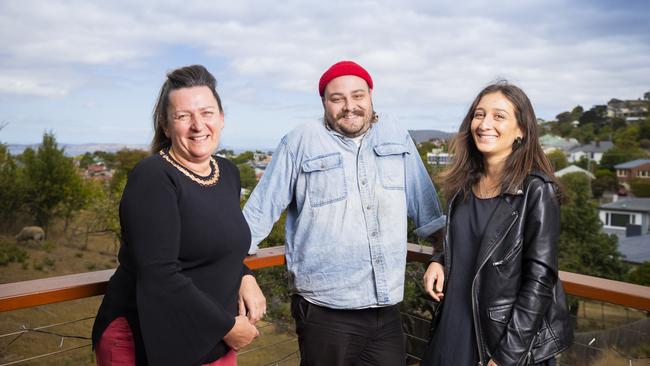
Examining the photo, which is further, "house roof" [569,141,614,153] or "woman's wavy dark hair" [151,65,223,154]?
"house roof" [569,141,614,153]

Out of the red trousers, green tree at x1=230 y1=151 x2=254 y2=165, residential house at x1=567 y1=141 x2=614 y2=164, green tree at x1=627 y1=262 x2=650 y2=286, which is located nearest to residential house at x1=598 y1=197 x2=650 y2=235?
green tree at x1=627 y1=262 x2=650 y2=286

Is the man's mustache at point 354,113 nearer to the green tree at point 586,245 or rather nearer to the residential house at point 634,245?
the green tree at point 586,245

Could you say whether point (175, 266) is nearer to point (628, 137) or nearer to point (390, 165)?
point (390, 165)

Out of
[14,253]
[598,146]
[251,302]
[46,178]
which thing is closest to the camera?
[251,302]

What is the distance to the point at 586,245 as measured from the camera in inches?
1182

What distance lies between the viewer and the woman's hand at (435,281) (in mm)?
1917

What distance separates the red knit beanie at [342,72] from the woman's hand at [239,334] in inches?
41.9

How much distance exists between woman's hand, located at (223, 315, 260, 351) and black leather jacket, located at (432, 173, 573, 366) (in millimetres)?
704

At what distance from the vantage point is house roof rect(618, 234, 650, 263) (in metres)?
36.4

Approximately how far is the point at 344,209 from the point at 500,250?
0.68 m

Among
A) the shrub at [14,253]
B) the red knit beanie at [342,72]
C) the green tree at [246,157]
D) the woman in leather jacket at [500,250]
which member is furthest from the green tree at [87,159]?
the woman in leather jacket at [500,250]

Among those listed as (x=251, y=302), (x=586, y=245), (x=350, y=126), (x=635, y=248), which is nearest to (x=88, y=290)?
(x=251, y=302)

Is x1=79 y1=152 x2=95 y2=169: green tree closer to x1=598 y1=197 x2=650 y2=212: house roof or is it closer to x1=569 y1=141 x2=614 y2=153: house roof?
x1=598 y1=197 x2=650 y2=212: house roof

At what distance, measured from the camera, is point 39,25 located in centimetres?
4556
